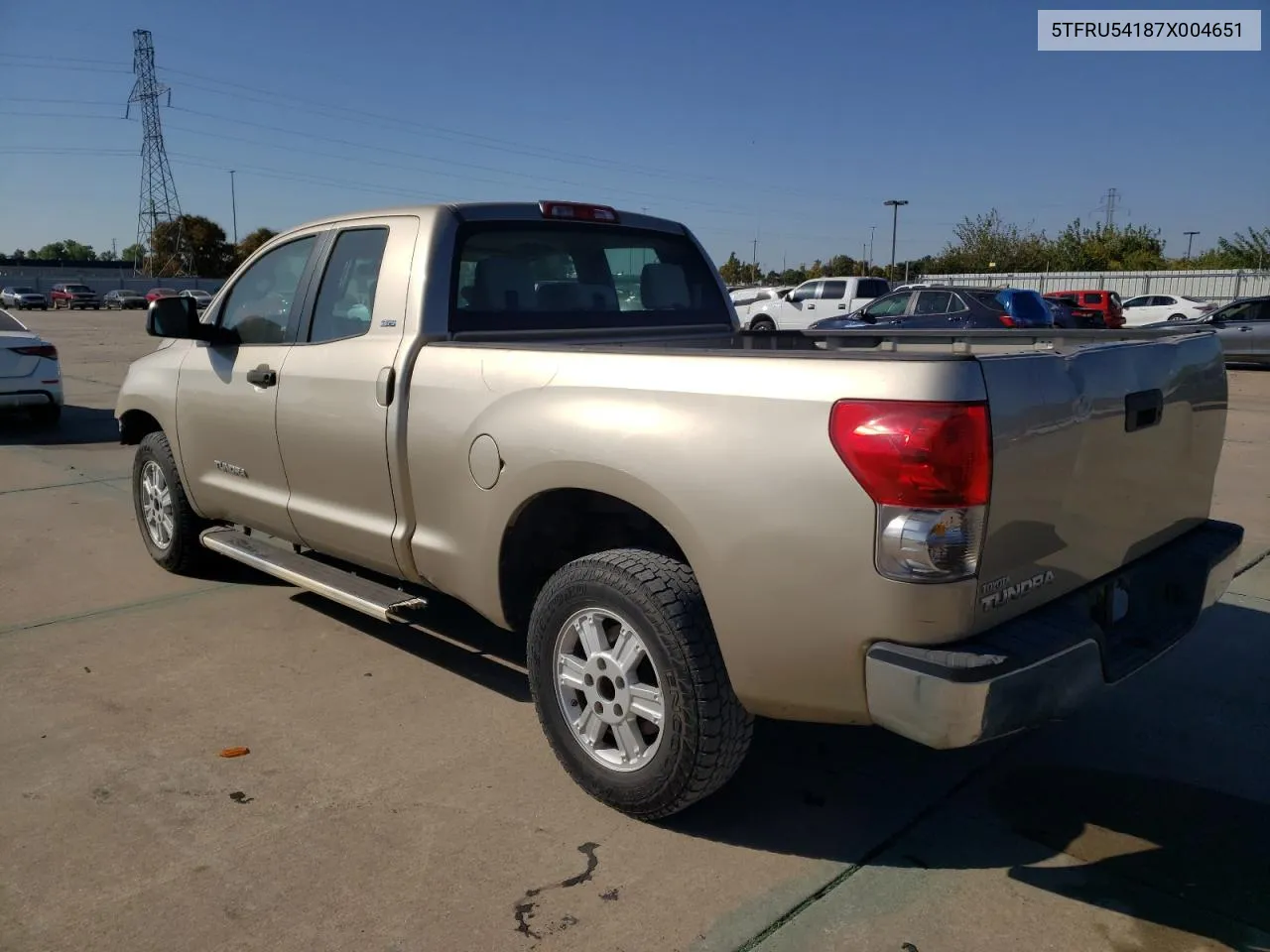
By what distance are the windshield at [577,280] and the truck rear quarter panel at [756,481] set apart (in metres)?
0.84

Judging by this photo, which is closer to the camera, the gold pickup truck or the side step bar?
the gold pickup truck

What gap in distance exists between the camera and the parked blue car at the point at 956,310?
1888cm

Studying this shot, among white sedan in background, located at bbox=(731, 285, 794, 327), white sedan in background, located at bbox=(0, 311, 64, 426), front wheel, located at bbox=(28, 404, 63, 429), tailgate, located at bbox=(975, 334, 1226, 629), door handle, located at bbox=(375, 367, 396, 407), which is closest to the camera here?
tailgate, located at bbox=(975, 334, 1226, 629)

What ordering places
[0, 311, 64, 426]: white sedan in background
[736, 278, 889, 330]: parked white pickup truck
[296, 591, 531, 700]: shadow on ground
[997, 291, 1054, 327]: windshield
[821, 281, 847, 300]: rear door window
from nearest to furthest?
[296, 591, 531, 700]: shadow on ground → [0, 311, 64, 426]: white sedan in background → [997, 291, 1054, 327]: windshield → [736, 278, 889, 330]: parked white pickup truck → [821, 281, 847, 300]: rear door window

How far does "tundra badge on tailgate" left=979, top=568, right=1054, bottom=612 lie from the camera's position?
2527 mm

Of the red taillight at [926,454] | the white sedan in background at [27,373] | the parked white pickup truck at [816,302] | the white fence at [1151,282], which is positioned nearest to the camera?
the red taillight at [926,454]

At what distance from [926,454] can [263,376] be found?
10.3ft

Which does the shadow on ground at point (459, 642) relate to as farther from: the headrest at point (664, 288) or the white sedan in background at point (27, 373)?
the white sedan in background at point (27, 373)

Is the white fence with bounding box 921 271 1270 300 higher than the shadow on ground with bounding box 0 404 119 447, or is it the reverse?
the white fence with bounding box 921 271 1270 300

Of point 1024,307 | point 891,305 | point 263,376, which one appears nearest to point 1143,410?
point 263,376

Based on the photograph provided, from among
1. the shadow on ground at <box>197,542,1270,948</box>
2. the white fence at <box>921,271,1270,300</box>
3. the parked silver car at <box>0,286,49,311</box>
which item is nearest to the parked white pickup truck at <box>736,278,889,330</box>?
the white fence at <box>921,271,1270,300</box>

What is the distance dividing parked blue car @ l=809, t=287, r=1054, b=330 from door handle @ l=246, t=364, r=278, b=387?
48.1 feet

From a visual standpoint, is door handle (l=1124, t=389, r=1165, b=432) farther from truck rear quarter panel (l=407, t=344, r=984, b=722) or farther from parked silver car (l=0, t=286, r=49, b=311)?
parked silver car (l=0, t=286, r=49, b=311)

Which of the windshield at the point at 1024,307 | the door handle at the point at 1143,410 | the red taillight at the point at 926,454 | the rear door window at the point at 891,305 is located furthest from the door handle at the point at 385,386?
the rear door window at the point at 891,305
